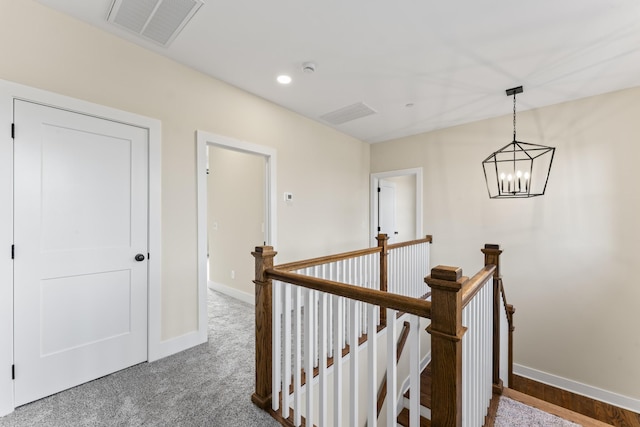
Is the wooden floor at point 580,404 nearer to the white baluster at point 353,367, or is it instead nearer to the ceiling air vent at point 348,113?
the white baluster at point 353,367

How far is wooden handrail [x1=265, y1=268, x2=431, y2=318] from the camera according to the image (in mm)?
1105

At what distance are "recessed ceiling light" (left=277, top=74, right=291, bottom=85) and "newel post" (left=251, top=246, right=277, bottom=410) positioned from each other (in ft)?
6.25

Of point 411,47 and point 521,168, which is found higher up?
point 411,47

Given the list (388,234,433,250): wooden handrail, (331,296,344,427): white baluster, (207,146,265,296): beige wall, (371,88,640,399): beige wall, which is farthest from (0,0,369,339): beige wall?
(371,88,640,399): beige wall

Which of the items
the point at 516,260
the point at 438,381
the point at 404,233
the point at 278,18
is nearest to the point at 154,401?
the point at 438,381

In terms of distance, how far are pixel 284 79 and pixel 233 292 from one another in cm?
310

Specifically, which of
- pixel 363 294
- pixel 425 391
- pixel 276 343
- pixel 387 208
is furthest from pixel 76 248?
pixel 387 208

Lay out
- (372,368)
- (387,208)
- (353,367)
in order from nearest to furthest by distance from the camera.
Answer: (372,368)
(353,367)
(387,208)

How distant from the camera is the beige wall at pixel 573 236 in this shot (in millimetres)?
2994

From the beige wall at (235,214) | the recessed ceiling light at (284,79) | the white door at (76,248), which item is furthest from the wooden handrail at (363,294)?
the beige wall at (235,214)

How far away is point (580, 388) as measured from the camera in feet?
10.5

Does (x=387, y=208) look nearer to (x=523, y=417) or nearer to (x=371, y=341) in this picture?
(x=523, y=417)

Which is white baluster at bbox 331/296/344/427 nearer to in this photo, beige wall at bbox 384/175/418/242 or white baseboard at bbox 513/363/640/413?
white baseboard at bbox 513/363/640/413

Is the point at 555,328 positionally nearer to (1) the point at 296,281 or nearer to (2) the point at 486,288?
(2) the point at 486,288
